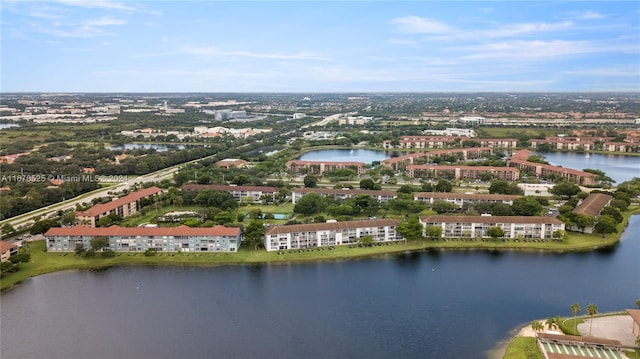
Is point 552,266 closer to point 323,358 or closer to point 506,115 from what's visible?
point 323,358

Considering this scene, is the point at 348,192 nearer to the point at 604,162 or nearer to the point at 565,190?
the point at 565,190

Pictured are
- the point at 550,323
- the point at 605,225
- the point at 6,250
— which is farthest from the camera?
the point at 605,225

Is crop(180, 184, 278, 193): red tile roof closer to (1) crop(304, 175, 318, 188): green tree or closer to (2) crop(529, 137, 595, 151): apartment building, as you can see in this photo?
(1) crop(304, 175, 318, 188): green tree

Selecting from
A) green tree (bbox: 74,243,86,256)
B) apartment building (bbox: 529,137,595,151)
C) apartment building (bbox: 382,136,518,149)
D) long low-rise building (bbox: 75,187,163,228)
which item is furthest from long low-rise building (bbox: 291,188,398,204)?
apartment building (bbox: 529,137,595,151)

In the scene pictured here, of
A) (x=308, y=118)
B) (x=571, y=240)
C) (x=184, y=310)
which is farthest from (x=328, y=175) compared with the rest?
(x=308, y=118)

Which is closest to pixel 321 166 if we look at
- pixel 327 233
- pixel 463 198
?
pixel 463 198

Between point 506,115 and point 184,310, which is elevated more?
point 506,115

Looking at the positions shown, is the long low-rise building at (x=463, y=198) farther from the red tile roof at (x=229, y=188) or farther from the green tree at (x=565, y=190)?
the red tile roof at (x=229, y=188)
